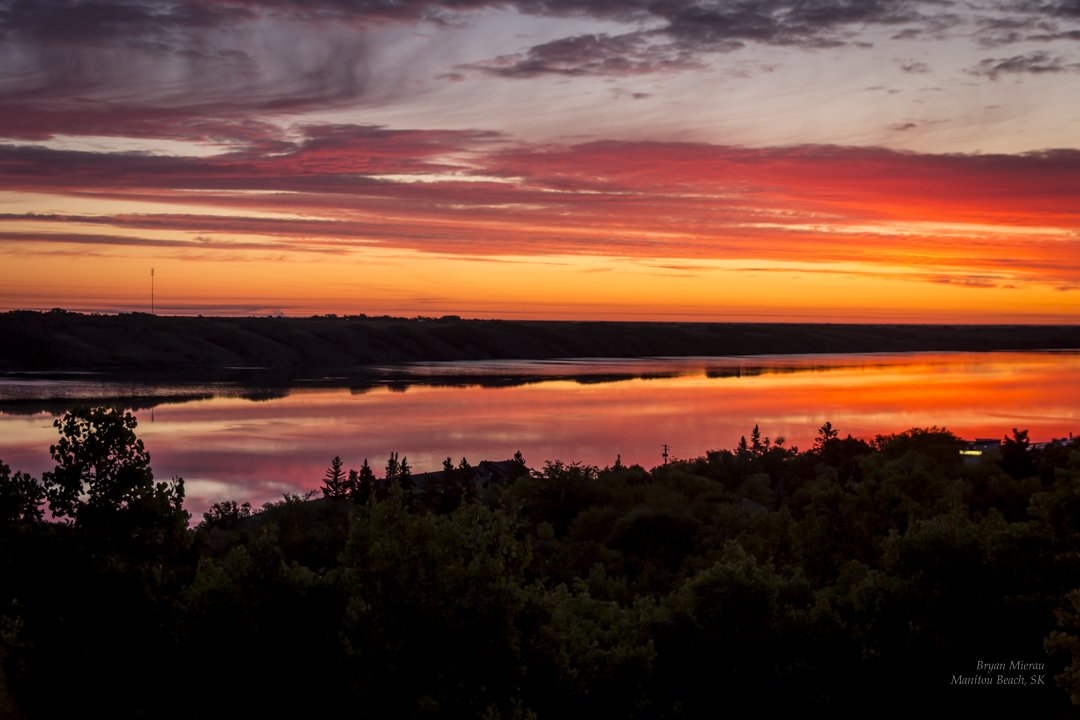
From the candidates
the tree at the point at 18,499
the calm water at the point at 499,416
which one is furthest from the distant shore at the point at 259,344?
the tree at the point at 18,499

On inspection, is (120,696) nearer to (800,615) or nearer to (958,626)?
→ (800,615)

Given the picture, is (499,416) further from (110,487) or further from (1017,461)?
(110,487)

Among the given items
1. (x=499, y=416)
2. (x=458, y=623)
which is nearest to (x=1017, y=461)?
(x=458, y=623)

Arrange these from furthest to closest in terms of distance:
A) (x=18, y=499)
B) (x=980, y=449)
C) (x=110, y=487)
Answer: (x=980, y=449)
(x=110, y=487)
(x=18, y=499)

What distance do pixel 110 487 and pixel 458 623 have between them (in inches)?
204

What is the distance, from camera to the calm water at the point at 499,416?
54.2 meters

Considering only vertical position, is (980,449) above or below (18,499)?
below

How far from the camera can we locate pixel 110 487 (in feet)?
46.5

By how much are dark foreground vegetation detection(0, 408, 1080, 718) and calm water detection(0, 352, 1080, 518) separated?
26723 millimetres

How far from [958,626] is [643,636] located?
17.2 feet

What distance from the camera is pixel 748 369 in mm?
146625

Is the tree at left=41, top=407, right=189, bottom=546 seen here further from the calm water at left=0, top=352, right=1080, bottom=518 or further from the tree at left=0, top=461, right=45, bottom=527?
the calm water at left=0, top=352, right=1080, bottom=518

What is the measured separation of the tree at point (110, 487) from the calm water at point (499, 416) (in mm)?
26590

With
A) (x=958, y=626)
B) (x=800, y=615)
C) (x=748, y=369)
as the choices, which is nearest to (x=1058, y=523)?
(x=958, y=626)
